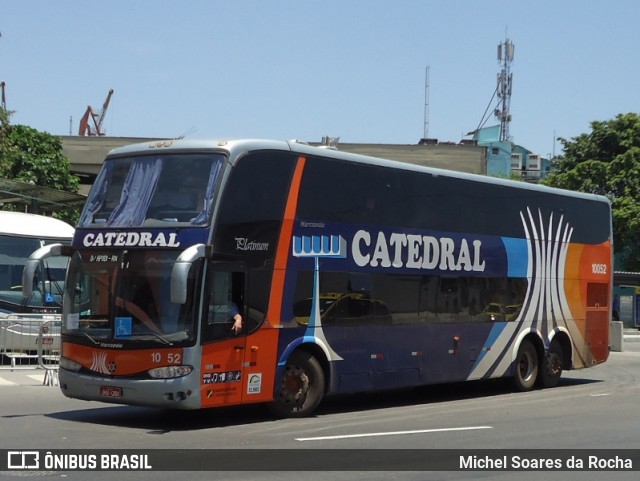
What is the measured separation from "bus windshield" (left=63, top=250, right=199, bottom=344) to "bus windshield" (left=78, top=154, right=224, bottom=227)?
0.51 m

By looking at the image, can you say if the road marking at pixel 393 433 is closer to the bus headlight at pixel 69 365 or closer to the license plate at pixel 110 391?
the license plate at pixel 110 391

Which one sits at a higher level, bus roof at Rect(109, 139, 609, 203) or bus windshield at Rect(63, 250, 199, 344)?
bus roof at Rect(109, 139, 609, 203)

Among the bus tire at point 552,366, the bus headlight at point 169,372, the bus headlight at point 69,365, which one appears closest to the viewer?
the bus headlight at point 169,372

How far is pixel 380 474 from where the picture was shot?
32.4 ft

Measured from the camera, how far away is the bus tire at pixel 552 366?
20.2 metres

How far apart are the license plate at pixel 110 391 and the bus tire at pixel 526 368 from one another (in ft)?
29.1

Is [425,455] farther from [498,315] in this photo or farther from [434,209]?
[498,315]

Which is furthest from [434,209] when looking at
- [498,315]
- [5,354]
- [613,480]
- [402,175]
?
[5,354]

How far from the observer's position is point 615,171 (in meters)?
51.6

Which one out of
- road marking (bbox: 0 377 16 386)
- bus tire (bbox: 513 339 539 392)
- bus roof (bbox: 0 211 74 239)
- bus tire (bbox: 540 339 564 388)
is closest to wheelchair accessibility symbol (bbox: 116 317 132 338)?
road marking (bbox: 0 377 16 386)

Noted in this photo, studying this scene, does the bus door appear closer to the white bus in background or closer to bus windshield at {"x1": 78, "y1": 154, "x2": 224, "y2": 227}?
bus windshield at {"x1": 78, "y1": 154, "x2": 224, "y2": 227}

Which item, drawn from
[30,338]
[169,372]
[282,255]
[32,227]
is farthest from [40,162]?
[169,372]

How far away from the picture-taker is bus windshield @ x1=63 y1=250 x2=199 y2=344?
1288 cm

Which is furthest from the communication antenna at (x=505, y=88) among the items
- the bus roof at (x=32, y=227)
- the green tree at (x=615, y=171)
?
the bus roof at (x=32, y=227)
